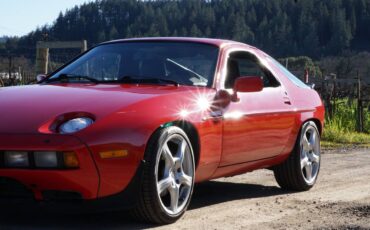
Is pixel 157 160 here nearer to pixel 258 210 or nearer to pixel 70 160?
pixel 70 160

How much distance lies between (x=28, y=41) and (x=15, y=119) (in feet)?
217

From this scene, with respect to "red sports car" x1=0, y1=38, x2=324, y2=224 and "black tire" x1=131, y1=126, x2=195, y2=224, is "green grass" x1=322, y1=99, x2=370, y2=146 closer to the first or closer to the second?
"red sports car" x1=0, y1=38, x2=324, y2=224

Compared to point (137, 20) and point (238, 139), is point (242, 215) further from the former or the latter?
point (137, 20)

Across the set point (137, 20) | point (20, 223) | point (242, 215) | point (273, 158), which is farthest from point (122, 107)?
point (137, 20)

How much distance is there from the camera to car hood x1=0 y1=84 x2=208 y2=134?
4.12 m

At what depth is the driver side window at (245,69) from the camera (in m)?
5.86

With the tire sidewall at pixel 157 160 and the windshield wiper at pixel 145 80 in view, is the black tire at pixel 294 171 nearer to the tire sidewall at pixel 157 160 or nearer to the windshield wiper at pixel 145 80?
the windshield wiper at pixel 145 80

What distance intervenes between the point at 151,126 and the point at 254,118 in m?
1.46

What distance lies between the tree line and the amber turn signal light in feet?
298

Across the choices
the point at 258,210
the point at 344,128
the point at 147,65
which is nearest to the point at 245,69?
the point at 147,65

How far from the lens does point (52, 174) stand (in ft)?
12.8

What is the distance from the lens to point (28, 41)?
224 ft

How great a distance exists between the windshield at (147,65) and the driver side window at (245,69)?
308 mm

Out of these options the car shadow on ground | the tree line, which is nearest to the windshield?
the car shadow on ground
